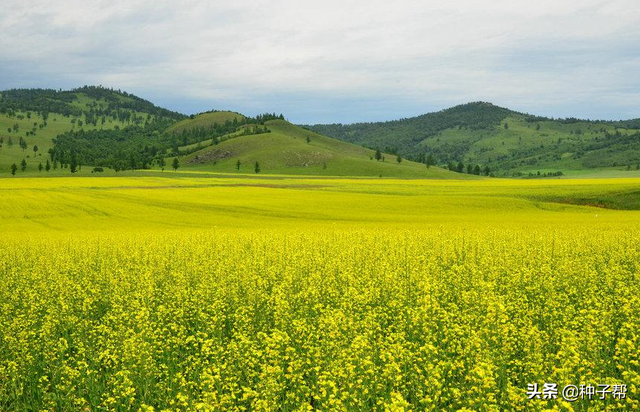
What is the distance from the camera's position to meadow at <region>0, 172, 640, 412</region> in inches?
327

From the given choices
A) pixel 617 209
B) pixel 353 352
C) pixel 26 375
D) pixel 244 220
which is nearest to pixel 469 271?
pixel 353 352

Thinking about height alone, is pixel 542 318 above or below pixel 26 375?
above

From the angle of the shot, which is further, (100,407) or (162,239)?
(162,239)

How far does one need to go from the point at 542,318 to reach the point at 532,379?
388cm

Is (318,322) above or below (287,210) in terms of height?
above

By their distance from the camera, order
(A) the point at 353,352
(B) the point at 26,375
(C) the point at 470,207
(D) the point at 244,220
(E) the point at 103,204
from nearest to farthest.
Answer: (A) the point at 353,352 → (B) the point at 26,375 → (D) the point at 244,220 → (C) the point at 470,207 → (E) the point at 103,204

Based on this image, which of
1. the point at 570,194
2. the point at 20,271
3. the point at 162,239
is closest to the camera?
the point at 20,271

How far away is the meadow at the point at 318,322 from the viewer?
830 cm

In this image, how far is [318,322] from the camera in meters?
11.0

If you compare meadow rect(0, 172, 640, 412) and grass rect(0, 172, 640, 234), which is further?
grass rect(0, 172, 640, 234)

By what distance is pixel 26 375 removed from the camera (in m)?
10.9

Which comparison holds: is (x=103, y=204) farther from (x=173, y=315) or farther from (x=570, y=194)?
(x=570, y=194)

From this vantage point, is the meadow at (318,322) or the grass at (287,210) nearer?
→ the meadow at (318,322)

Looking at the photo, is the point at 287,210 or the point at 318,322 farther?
the point at 287,210
